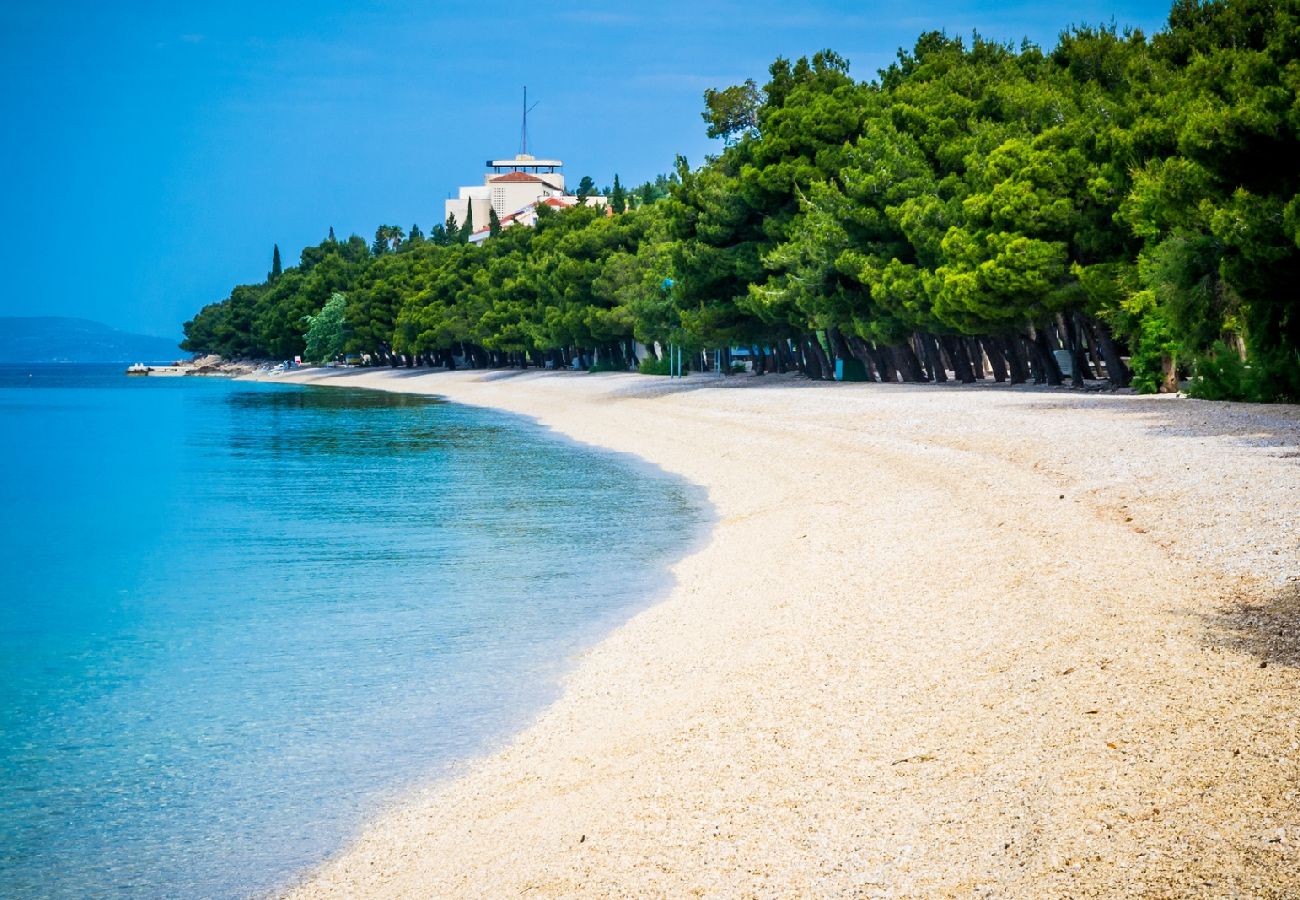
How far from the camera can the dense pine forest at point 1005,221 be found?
23.6 metres

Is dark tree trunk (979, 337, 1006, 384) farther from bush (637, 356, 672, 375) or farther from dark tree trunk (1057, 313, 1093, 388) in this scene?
bush (637, 356, 672, 375)

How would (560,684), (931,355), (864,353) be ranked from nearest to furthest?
(560,684)
(931,355)
(864,353)

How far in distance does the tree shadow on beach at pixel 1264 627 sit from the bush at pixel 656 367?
199 ft

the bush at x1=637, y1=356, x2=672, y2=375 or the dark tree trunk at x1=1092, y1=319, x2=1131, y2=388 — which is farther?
the bush at x1=637, y1=356, x2=672, y2=375

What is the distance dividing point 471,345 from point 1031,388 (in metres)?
78.4

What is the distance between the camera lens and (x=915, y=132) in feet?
150

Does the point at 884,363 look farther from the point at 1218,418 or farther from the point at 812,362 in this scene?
the point at 1218,418

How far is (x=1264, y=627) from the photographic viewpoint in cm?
911

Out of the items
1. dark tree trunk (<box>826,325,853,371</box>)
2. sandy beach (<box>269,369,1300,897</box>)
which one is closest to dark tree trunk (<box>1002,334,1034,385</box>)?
dark tree trunk (<box>826,325,853,371</box>)

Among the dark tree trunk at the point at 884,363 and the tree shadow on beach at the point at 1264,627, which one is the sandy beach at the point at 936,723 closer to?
the tree shadow on beach at the point at 1264,627

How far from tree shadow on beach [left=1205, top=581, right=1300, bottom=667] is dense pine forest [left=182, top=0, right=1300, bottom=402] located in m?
12.7

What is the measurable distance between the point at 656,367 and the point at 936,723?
66.3m

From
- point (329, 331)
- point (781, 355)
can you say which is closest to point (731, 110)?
point (781, 355)

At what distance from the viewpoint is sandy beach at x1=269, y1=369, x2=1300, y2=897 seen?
5.86 m
